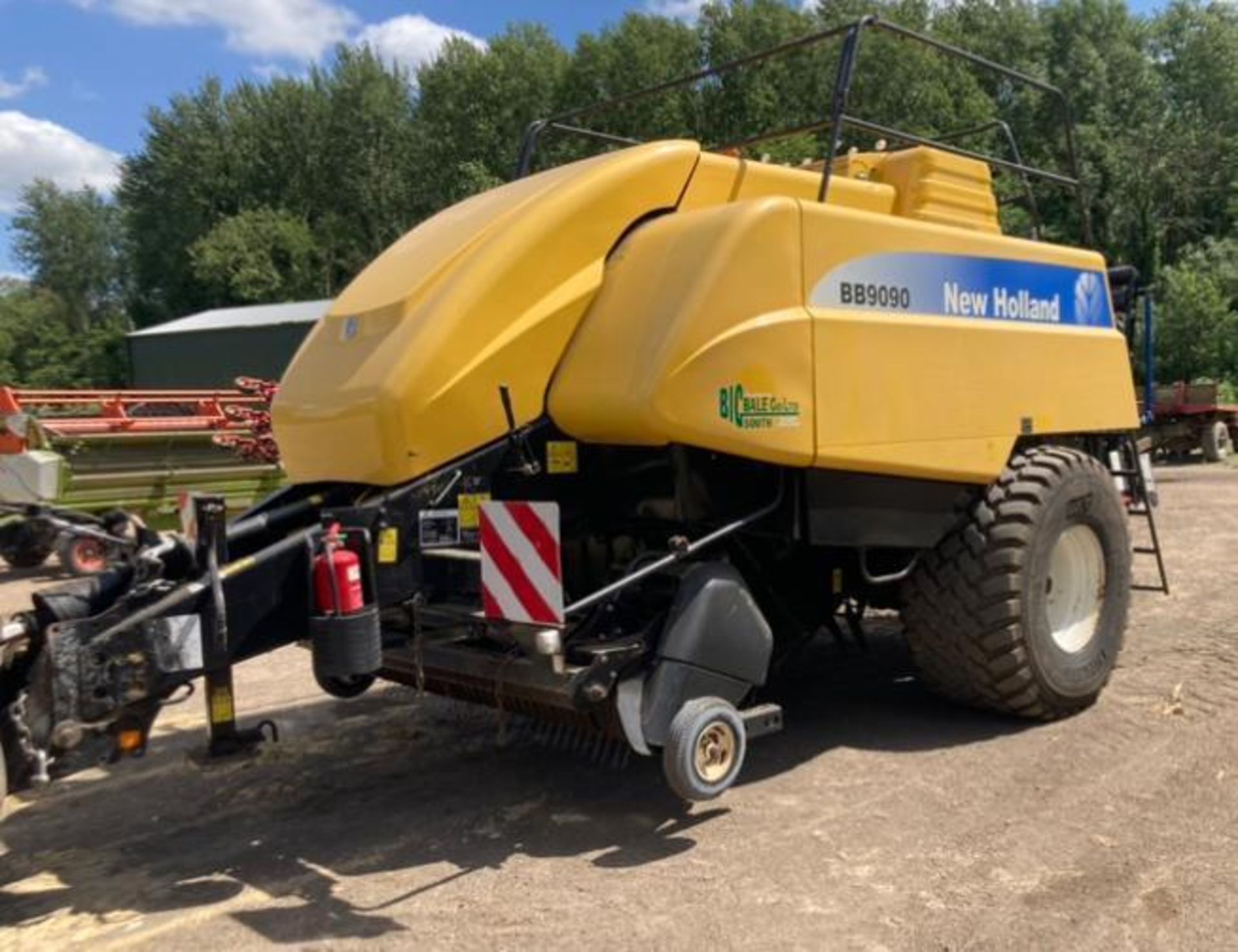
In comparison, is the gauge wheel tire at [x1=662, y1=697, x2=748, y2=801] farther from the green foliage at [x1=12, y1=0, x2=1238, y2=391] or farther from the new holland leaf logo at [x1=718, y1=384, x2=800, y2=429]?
the green foliage at [x1=12, y1=0, x2=1238, y2=391]

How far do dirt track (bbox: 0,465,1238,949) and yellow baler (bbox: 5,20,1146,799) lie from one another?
1.09ft

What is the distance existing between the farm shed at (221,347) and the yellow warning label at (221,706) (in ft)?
87.7

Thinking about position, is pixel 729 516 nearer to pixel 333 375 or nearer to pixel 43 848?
pixel 333 375

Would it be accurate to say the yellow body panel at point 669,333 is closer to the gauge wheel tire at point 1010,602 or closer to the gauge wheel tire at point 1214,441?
the gauge wheel tire at point 1010,602

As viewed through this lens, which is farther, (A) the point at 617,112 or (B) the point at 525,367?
(A) the point at 617,112

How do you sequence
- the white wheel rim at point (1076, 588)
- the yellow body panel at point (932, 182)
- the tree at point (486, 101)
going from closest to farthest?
the yellow body panel at point (932, 182) → the white wheel rim at point (1076, 588) → the tree at point (486, 101)

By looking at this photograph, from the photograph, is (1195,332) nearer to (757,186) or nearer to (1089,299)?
(1089,299)

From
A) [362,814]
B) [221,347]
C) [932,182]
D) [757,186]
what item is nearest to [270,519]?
[362,814]

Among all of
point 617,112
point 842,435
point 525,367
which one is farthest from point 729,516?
point 617,112

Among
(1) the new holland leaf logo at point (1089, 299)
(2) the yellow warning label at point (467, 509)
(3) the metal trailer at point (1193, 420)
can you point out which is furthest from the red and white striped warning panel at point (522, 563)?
(3) the metal trailer at point (1193, 420)

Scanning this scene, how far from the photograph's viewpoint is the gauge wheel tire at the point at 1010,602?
15.8 ft

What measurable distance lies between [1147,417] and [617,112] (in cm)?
2706

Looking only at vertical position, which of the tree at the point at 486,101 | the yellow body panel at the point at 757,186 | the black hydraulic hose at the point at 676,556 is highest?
the tree at the point at 486,101

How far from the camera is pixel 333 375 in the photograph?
14.0 ft
